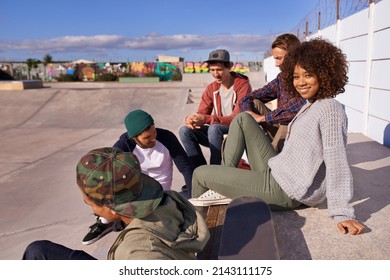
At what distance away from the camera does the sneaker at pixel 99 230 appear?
9.43 ft

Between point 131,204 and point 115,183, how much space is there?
104 mm

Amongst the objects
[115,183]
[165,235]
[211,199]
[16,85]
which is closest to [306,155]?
[211,199]

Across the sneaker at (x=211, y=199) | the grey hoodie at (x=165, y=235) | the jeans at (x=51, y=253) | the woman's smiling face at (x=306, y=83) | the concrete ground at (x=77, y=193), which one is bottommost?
the concrete ground at (x=77, y=193)

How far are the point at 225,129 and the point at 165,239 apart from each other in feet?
6.75

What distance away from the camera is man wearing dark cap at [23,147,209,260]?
1188mm

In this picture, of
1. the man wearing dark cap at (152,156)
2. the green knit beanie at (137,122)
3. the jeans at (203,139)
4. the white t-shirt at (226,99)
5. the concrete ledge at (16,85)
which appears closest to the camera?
the green knit beanie at (137,122)

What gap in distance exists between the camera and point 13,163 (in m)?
5.56

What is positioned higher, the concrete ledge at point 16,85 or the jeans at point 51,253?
the concrete ledge at point 16,85

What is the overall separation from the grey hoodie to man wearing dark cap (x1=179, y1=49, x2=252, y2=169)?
5.74ft

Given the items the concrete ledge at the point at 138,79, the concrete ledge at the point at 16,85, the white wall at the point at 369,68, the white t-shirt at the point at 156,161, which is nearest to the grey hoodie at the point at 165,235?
the white t-shirt at the point at 156,161

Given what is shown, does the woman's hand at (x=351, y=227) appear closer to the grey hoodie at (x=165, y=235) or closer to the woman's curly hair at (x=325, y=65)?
the woman's curly hair at (x=325, y=65)

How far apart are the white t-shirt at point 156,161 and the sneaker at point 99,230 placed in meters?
0.53

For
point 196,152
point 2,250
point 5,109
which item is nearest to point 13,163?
point 2,250

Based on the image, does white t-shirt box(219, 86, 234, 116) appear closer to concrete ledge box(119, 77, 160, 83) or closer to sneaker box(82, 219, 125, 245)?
sneaker box(82, 219, 125, 245)
